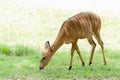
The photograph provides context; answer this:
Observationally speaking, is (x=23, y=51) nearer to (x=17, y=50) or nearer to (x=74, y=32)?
→ (x=17, y=50)

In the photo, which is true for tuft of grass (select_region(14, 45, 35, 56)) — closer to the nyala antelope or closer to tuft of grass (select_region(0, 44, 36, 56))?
tuft of grass (select_region(0, 44, 36, 56))

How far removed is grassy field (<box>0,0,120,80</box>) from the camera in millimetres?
10602

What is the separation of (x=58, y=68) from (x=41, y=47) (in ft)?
10.9

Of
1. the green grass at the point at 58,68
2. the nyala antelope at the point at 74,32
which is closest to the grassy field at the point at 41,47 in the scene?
the green grass at the point at 58,68

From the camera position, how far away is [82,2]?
23.3 metres

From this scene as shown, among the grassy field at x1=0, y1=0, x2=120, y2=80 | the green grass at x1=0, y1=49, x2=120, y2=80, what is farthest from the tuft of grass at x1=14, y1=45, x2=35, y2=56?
the green grass at x1=0, y1=49, x2=120, y2=80

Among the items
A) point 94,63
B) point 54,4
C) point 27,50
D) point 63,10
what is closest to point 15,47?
point 27,50

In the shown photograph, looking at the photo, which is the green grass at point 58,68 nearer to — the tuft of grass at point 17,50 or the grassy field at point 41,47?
the grassy field at point 41,47

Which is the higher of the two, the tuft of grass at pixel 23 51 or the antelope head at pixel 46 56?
the antelope head at pixel 46 56

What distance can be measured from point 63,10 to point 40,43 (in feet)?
21.1

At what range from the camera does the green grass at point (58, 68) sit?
34.0 ft

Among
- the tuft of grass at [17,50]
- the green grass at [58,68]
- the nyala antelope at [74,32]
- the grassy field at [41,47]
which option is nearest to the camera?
the green grass at [58,68]

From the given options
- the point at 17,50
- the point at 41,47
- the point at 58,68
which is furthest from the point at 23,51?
the point at 58,68

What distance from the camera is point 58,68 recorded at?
11188 mm
